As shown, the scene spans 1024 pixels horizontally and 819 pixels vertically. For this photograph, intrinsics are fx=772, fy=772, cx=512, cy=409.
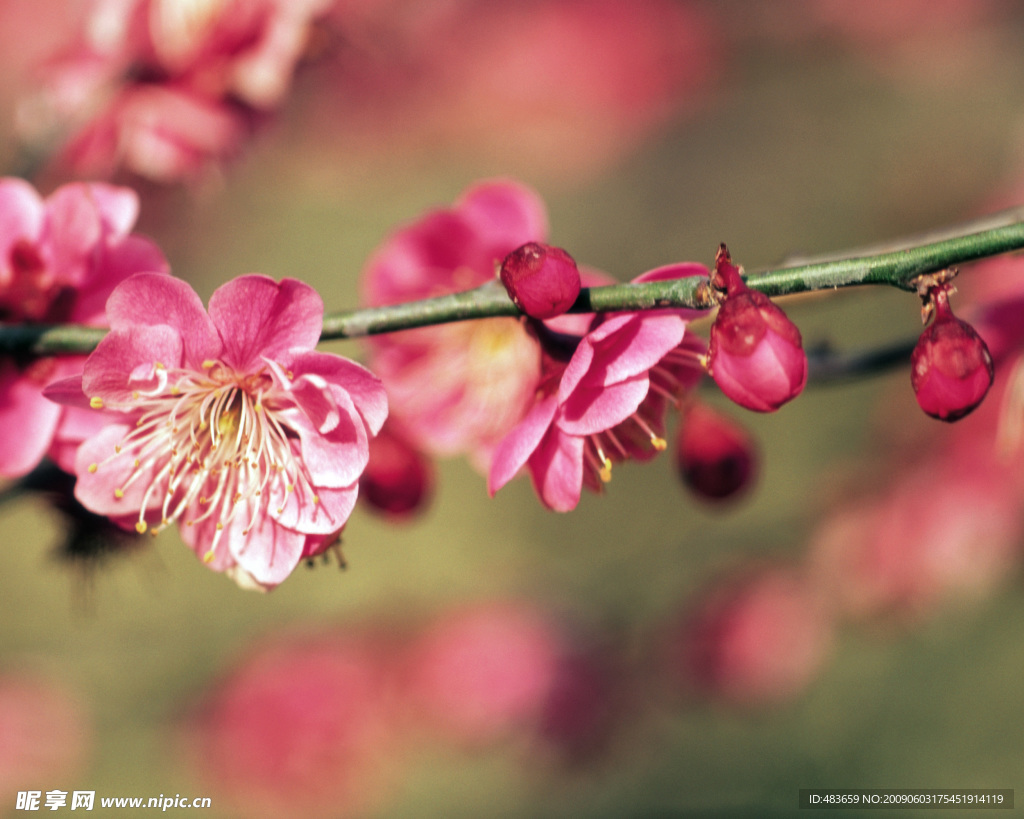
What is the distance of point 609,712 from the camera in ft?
6.81

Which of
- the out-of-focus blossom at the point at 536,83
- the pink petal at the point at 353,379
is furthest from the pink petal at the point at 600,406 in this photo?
the out-of-focus blossom at the point at 536,83

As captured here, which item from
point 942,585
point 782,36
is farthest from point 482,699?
point 782,36

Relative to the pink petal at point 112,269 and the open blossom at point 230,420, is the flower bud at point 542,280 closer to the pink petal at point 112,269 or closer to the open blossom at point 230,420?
the open blossom at point 230,420

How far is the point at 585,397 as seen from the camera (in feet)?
1.80

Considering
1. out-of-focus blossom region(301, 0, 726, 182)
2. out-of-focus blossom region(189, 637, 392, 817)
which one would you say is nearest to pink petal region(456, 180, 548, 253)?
out-of-focus blossom region(189, 637, 392, 817)

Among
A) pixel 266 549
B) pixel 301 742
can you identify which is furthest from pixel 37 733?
pixel 266 549

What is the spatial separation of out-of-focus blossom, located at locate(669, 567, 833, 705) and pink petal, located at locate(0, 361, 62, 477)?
172 cm

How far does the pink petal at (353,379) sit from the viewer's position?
52cm

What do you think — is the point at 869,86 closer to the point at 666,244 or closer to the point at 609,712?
the point at 666,244

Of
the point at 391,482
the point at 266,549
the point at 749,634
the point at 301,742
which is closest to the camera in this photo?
the point at 266,549

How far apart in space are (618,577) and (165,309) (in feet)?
5.96

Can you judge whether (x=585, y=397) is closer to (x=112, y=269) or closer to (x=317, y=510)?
(x=317, y=510)

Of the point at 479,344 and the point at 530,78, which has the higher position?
the point at 530,78

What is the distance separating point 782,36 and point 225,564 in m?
4.76
